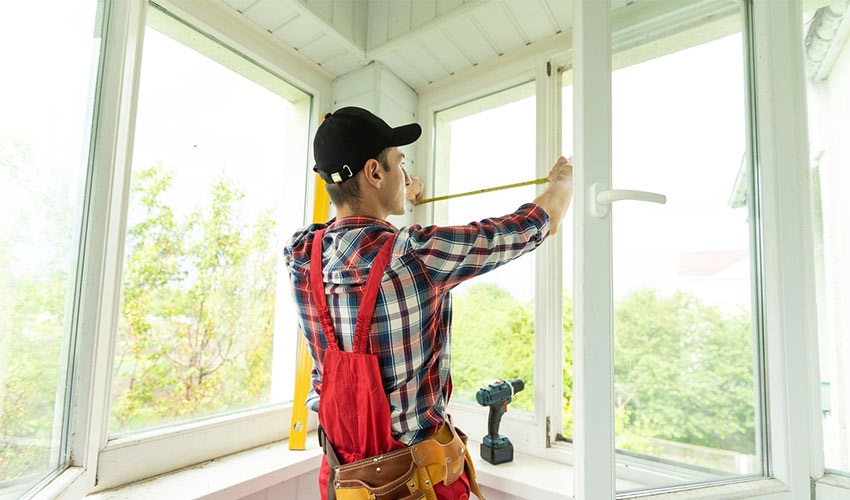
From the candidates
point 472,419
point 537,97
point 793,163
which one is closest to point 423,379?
point 472,419

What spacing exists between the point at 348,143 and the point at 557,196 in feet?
1.80

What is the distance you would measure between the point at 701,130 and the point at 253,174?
1.54 metres

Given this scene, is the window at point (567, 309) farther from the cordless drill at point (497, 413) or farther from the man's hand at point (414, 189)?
the man's hand at point (414, 189)

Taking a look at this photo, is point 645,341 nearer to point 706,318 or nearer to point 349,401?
point 706,318

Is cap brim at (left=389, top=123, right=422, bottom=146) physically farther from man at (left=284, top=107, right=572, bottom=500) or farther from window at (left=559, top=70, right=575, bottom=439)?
window at (left=559, top=70, right=575, bottom=439)

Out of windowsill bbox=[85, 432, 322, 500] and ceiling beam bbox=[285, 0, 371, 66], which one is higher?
ceiling beam bbox=[285, 0, 371, 66]

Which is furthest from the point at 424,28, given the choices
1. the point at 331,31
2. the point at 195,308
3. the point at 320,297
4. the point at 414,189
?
the point at 195,308

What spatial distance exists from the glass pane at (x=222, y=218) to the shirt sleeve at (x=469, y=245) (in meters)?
0.97

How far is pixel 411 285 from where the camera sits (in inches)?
34.1

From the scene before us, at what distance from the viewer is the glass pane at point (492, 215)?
1479mm

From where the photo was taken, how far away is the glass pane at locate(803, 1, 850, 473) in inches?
33.4

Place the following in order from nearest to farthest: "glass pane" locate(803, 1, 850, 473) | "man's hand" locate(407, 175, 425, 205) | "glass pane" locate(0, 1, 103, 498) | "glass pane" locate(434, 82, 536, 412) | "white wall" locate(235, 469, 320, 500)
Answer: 1. "glass pane" locate(0, 1, 103, 498)
2. "glass pane" locate(803, 1, 850, 473)
3. "white wall" locate(235, 469, 320, 500)
4. "glass pane" locate(434, 82, 536, 412)
5. "man's hand" locate(407, 175, 425, 205)

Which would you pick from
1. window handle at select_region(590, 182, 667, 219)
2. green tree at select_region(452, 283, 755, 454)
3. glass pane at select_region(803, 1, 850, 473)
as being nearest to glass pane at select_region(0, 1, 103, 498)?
window handle at select_region(590, 182, 667, 219)

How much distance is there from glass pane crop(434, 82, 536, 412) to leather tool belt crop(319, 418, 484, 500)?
0.58m
